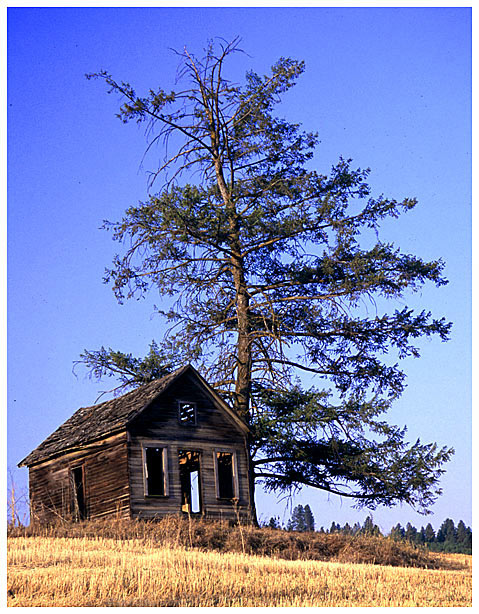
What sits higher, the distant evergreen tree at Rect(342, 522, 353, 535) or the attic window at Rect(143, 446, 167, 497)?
the attic window at Rect(143, 446, 167, 497)

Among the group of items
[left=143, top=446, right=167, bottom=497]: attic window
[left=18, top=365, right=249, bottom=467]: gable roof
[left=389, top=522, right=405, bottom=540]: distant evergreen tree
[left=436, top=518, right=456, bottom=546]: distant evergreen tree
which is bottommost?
[left=436, top=518, right=456, bottom=546]: distant evergreen tree

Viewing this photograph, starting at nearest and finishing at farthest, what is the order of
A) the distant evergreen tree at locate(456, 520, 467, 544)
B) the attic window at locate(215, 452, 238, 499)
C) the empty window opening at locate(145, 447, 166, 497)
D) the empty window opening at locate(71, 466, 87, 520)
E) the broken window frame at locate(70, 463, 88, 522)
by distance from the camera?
1. the empty window opening at locate(145, 447, 166, 497)
2. the broken window frame at locate(70, 463, 88, 522)
3. the empty window opening at locate(71, 466, 87, 520)
4. the attic window at locate(215, 452, 238, 499)
5. the distant evergreen tree at locate(456, 520, 467, 544)

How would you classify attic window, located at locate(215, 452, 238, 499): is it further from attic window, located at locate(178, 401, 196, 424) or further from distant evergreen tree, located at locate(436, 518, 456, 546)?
distant evergreen tree, located at locate(436, 518, 456, 546)

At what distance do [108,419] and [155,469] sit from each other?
4.13 meters

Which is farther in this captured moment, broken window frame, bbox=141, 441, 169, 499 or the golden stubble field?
broken window frame, bbox=141, 441, 169, 499

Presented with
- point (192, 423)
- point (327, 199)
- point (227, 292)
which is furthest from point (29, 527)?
point (327, 199)

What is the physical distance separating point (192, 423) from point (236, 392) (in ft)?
9.66

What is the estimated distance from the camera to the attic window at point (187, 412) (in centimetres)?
2977

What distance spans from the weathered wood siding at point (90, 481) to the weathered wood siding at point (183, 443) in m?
0.40

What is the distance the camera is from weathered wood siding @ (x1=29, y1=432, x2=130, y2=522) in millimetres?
28172

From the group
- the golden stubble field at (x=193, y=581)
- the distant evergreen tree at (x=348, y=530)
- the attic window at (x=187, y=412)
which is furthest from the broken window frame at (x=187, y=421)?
the golden stubble field at (x=193, y=581)

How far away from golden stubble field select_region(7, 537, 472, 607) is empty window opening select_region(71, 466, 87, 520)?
835cm

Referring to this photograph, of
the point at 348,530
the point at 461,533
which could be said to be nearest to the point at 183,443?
the point at 348,530

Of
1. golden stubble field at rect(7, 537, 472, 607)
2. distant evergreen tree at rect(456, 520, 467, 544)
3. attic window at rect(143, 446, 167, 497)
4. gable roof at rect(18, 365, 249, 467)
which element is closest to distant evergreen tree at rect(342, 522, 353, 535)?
gable roof at rect(18, 365, 249, 467)
